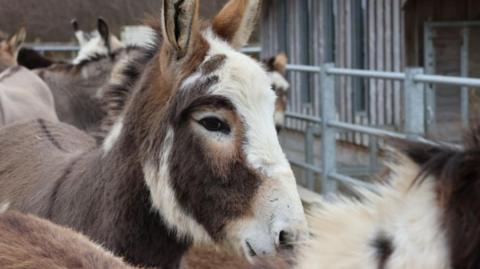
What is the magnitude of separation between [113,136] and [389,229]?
2.24 meters

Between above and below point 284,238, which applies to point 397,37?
above

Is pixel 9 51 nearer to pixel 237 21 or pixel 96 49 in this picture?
pixel 96 49

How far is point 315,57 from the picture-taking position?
11188 millimetres

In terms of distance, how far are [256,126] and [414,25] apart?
7.16 metres

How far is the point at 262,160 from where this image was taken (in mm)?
2848

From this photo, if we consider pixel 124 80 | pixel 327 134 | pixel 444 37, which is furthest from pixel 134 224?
pixel 444 37

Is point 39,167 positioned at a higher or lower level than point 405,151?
lower

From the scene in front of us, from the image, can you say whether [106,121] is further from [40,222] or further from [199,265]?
[199,265]

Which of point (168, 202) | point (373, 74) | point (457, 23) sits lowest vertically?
point (168, 202)

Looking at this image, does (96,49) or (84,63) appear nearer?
(84,63)

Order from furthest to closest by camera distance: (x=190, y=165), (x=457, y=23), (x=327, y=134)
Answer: (x=457, y=23), (x=327, y=134), (x=190, y=165)


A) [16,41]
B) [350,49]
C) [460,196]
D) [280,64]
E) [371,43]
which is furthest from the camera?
[16,41]

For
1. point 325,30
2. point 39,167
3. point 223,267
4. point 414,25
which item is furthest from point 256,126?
point 325,30

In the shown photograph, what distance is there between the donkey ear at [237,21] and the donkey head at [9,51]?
6.62 meters
